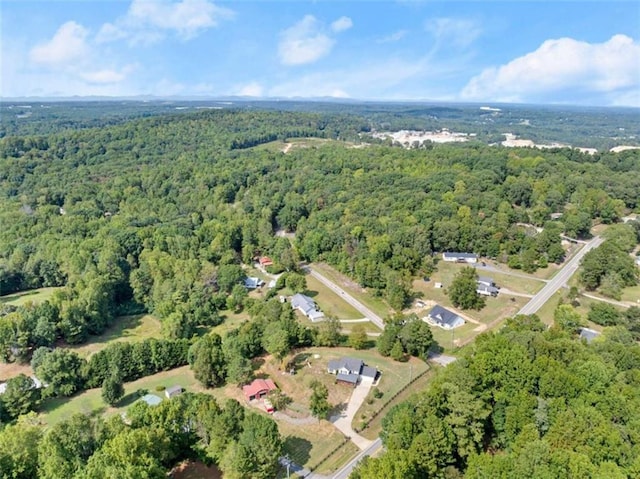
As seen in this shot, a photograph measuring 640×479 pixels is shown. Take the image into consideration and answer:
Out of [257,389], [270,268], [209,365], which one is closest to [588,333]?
[257,389]

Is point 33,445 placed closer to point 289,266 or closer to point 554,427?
point 554,427

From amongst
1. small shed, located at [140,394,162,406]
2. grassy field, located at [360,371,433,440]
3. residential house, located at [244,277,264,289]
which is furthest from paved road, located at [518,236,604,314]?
small shed, located at [140,394,162,406]

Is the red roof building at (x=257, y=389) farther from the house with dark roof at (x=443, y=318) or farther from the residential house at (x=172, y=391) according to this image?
the house with dark roof at (x=443, y=318)

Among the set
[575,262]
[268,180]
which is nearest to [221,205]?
[268,180]

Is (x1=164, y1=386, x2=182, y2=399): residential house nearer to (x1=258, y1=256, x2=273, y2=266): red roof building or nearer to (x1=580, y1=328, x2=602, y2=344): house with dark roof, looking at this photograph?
(x1=258, y1=256, x2=273, y2=266): red roof building

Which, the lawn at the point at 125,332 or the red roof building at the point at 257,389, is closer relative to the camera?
the red roof building at the point at 257,389

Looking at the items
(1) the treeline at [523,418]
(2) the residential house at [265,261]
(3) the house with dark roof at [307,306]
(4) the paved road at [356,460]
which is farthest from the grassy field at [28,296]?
(1) the treeline at [523,418]

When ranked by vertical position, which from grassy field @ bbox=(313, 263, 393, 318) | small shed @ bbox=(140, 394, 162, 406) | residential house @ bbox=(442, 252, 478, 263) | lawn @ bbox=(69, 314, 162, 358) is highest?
residential house @ bbox=(442, 252, 478, 263)
